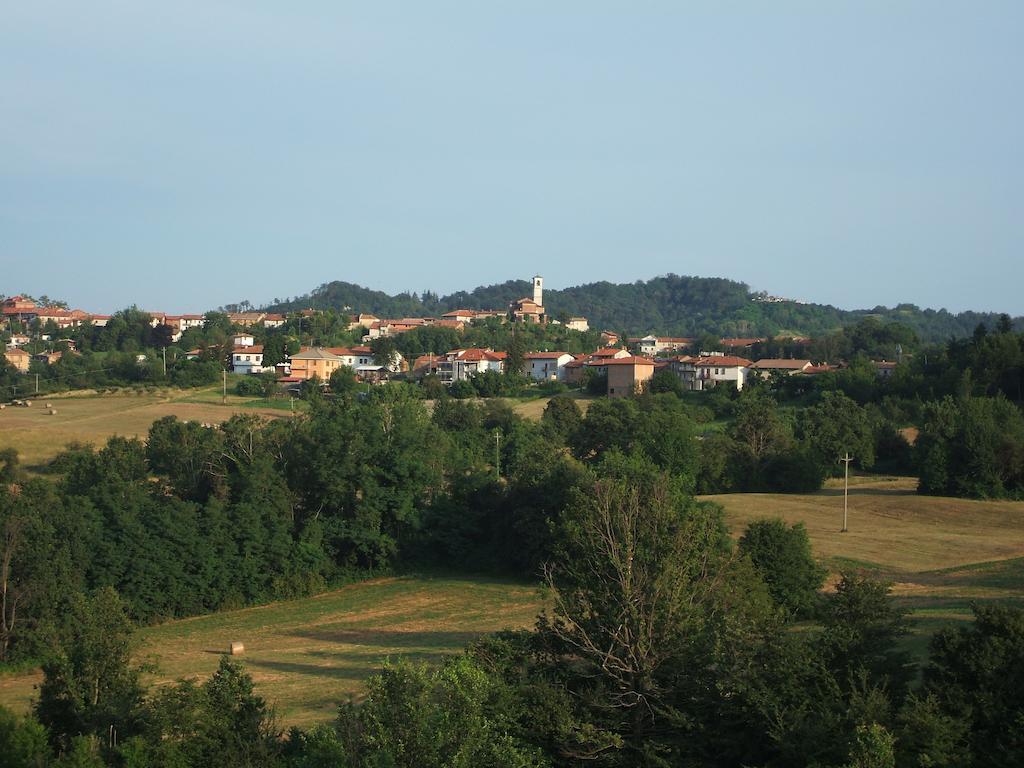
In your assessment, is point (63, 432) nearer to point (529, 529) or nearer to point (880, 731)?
point (529, 529)

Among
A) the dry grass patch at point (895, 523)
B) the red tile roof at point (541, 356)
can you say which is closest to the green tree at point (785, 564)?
the dry grass patch at point (895, 523)

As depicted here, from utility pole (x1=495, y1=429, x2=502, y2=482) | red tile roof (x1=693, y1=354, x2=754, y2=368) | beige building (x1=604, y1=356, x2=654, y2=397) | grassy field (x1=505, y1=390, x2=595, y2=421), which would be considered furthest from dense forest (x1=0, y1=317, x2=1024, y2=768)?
red tile roof (x1=693, y1=354, x2=754, y2=368)

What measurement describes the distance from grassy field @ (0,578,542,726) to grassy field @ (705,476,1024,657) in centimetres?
1028

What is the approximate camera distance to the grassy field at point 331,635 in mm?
24562

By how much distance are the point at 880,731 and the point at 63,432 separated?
5801 centimetres

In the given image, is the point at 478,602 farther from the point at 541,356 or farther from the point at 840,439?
the point at 541,356

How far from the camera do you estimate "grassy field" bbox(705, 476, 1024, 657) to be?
29.6 meters

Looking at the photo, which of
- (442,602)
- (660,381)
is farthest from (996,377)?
(442,602)

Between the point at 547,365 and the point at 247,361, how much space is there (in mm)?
26510

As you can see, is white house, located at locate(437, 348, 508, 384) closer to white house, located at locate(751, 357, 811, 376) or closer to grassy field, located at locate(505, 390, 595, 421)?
grassy field, located at locate(505, 390, 595, 421)

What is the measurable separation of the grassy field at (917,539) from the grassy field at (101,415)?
34.6 m

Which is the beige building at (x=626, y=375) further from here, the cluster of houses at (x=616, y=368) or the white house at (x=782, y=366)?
the white house at (x=782, y=366)

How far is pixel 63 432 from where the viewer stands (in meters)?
63.7

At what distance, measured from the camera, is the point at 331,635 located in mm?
31375
